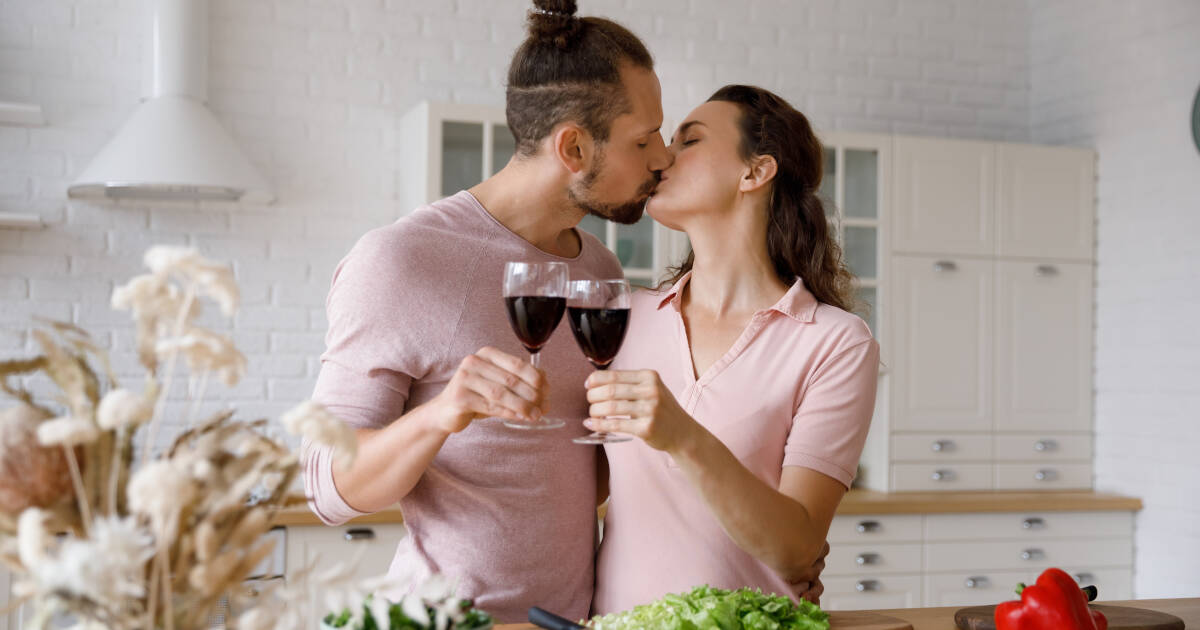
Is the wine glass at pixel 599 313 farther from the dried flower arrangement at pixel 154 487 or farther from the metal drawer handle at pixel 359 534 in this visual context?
the metal drawer handle at pixel 359 534

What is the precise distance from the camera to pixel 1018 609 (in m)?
1.68

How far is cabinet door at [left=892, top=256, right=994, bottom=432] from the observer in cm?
418

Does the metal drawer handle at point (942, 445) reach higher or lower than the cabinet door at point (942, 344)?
lower

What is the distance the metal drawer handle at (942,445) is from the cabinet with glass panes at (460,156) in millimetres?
1307

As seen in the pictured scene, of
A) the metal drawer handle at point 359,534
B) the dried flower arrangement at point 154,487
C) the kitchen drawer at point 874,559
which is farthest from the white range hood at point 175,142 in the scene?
the dried flower arrangement at point 154,487

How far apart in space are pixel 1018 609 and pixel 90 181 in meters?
2.95

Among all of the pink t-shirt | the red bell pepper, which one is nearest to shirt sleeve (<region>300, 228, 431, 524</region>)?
the pink t-shirt

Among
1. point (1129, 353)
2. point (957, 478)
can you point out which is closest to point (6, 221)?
point (957, 478)

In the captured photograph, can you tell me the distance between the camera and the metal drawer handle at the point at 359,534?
3.36 meters

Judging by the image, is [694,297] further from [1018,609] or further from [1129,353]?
[1129,353]

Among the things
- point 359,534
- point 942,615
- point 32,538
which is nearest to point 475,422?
point 942,615

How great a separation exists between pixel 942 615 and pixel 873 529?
2.09 m

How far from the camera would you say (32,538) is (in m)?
0.71

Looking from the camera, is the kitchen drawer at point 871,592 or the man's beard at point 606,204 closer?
the man's beard at point 606,204
